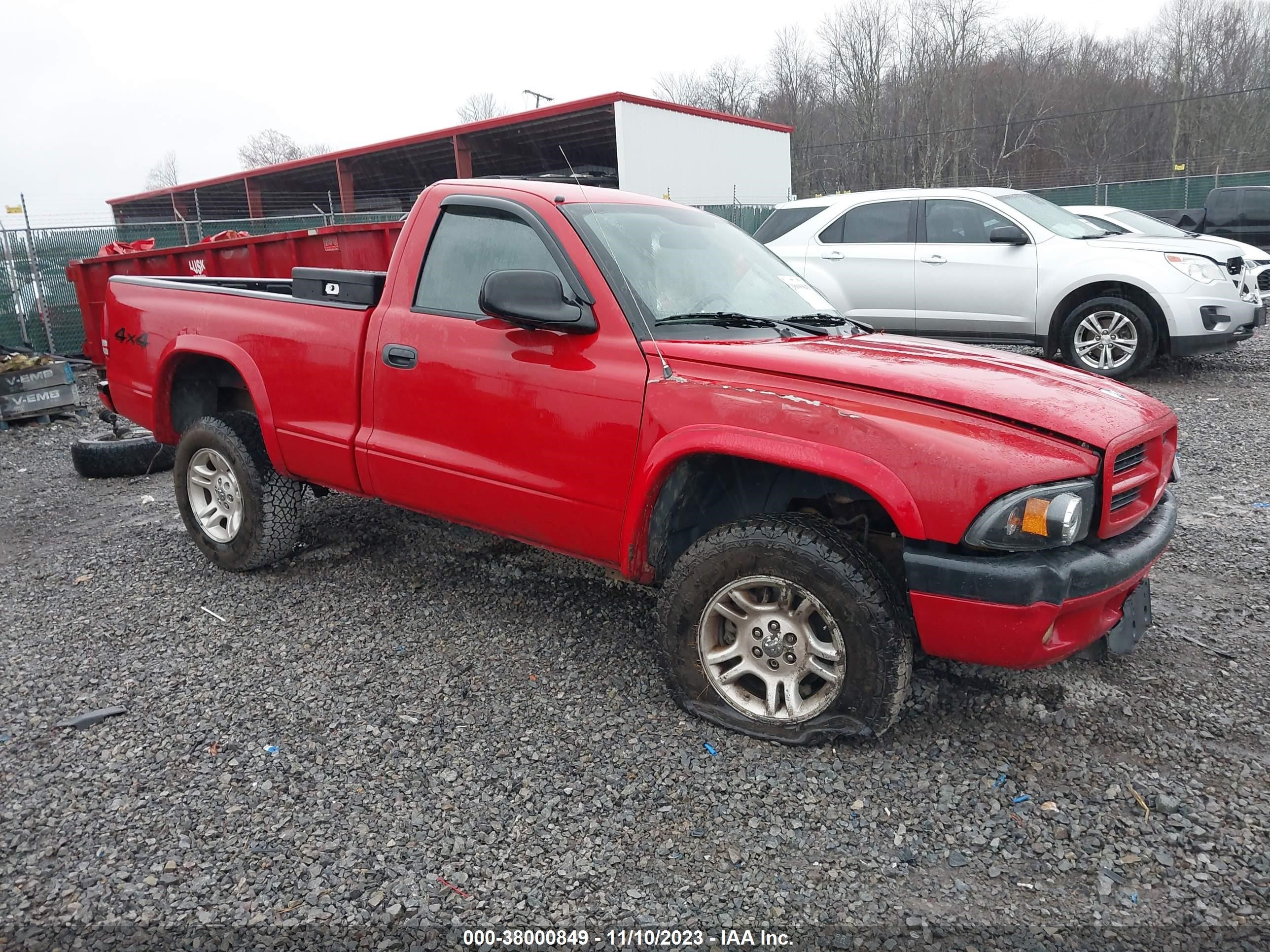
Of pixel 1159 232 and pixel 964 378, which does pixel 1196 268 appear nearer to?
pixel 1159 232

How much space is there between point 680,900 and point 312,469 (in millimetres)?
2678

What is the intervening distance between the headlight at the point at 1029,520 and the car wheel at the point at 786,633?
1.24ft

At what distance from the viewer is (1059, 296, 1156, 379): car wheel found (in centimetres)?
814

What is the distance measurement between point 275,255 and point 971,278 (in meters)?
6.64

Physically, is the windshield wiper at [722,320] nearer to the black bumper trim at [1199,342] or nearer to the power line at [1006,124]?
the black bumper trim at [1199,342]

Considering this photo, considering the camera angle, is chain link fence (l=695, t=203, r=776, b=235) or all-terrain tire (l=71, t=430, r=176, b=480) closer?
all-terrain tire (l=71, t=430, r=176, b=480)

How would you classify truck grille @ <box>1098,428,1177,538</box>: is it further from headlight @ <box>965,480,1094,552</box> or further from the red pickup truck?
headlight @ <box>965,480,1094,552</box>

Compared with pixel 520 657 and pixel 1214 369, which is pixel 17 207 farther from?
pixel 1214 369

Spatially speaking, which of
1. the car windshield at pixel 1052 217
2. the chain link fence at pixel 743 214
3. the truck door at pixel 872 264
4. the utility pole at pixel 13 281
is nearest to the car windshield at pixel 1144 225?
the car windshield at pixel 1052 217

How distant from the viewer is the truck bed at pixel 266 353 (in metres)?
3.96

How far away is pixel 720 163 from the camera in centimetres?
2939

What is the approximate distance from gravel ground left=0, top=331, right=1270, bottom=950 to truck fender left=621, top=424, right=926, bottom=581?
687 mm

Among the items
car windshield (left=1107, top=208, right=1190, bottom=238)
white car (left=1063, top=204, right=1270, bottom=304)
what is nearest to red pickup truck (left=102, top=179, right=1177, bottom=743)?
white car (left=1063, top=204, right=1270, bottom=304)

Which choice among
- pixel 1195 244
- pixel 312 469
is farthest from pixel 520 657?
pixel 1195 244
